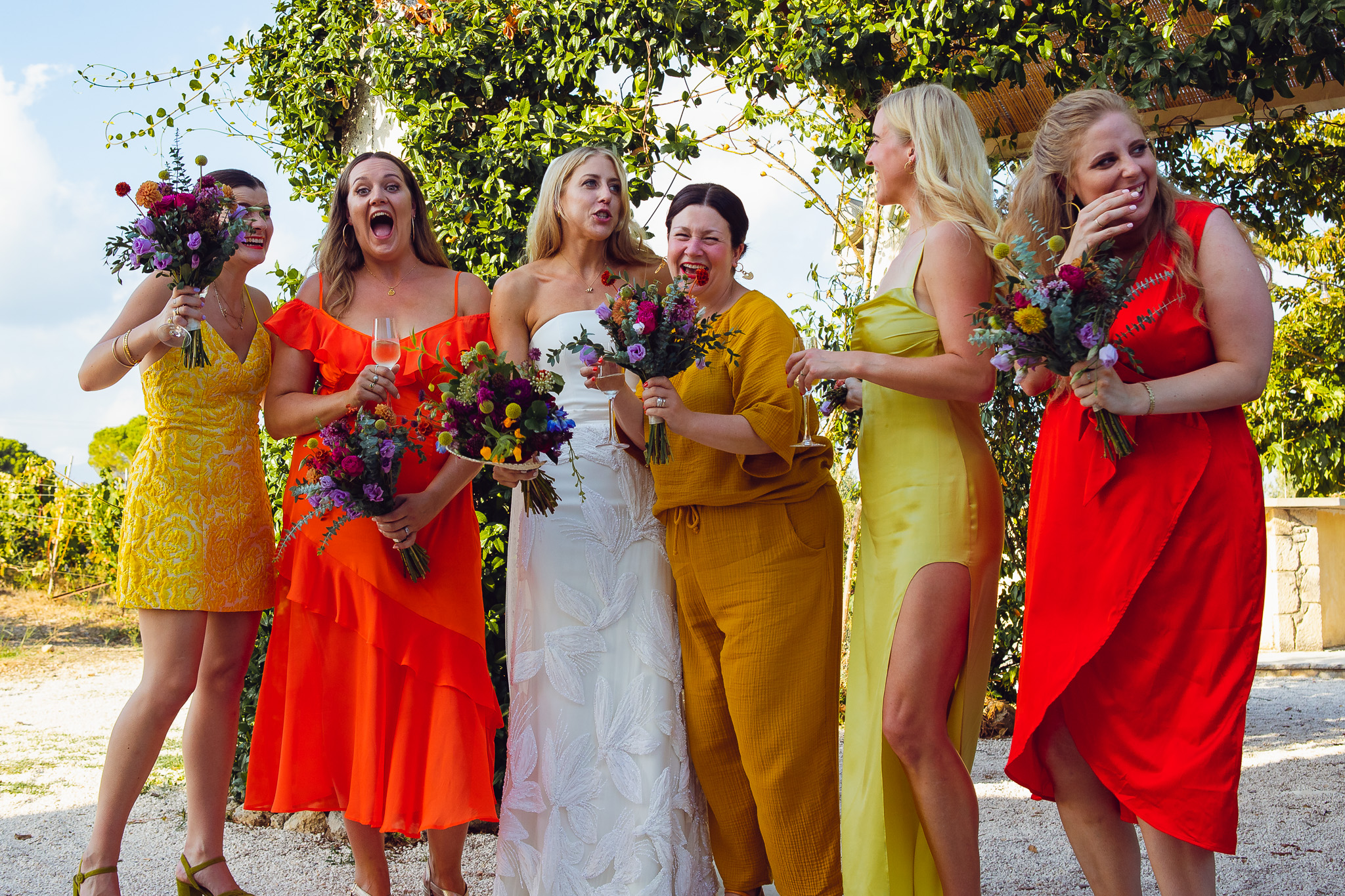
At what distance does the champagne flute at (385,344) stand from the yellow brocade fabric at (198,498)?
0.79m

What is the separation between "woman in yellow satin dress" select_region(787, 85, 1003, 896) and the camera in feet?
9.64

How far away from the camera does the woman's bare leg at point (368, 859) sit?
11.9ft

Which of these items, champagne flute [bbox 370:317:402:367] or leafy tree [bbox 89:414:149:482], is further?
leafy tree [bbox 89:414:149:482]

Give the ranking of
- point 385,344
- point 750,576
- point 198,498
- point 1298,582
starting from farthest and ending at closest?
point 1298,582
point 198,498
point 750,576
point 385,344

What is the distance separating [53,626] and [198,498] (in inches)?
429

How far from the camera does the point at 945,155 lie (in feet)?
10.2

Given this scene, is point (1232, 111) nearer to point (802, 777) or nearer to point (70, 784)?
point (802, 777)

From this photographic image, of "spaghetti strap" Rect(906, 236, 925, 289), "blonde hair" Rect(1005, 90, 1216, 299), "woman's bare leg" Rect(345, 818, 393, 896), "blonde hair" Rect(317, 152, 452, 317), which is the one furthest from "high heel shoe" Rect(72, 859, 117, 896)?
"blonde hair" Rect(1005, 90, 1216, 299)

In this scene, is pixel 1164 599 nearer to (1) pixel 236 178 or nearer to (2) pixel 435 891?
(2) pixel 435 891

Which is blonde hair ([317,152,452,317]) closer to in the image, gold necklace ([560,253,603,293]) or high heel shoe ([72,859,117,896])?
gold necklace ([560,253,603,293])

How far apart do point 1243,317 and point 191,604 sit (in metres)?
3.40

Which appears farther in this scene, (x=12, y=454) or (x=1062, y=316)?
(x=12, y=454)

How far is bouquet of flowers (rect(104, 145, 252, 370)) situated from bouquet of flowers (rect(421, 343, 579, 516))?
867mm

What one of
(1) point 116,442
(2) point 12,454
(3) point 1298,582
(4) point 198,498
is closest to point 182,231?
(4) point 198,498
